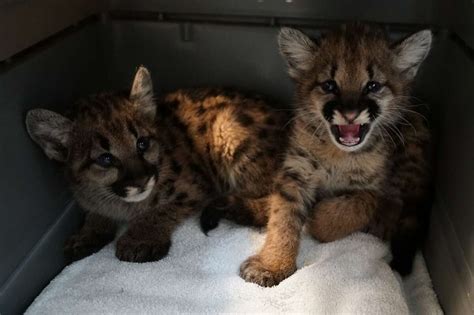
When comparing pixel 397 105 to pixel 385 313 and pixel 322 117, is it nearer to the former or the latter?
pixel 322 117

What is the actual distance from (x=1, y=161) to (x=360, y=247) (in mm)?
1108

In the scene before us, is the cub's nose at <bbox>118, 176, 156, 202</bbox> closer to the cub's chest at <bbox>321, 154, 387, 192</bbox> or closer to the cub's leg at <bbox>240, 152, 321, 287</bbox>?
the cub's leg at <bbox>240, 152, 321, 287</bbox>

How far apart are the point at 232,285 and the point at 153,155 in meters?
0.51

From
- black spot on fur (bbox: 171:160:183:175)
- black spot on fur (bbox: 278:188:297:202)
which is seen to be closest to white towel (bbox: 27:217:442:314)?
black spot on fur (bbox: 278:188:297:202)

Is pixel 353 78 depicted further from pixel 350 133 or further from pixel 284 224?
pixel 284 224

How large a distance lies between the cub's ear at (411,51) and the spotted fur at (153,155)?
1.59 feet

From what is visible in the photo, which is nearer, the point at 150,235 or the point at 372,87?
the point at 372,87

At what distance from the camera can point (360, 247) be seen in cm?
175

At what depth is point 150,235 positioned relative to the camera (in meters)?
1.84

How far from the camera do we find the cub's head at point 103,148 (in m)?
1.67

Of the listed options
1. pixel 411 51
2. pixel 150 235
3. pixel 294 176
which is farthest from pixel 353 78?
pixel 150 235

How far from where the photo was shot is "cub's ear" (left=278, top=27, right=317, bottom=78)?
1766 millimetres

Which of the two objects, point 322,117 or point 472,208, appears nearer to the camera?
point 472,208

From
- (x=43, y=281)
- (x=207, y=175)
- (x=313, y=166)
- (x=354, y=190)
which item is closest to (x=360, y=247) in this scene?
(x=354, y=190)
